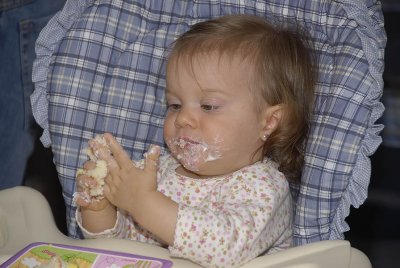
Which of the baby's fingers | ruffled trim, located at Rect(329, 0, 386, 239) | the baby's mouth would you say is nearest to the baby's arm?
the baby's fingers

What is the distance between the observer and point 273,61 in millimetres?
1438

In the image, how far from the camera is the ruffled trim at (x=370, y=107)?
138cm

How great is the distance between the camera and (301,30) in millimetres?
1489

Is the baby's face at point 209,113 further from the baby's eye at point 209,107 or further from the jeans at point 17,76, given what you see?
the jeans at point 17,76

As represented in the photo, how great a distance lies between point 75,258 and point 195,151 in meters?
0.32

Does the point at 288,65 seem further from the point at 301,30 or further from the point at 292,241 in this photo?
the point at 292,241

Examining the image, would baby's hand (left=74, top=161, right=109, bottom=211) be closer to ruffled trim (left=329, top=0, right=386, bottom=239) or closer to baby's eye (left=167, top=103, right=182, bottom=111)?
baby's eye (left=167, top=103, right=182, bottom=111)

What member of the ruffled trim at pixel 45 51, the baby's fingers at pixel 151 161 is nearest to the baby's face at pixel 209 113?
the baby's fingers at pixel 151 161

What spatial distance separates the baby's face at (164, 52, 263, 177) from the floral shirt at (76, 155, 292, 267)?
0.05 metres

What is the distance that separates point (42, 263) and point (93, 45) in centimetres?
51

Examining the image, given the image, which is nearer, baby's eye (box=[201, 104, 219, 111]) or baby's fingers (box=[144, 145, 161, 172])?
baby's fingers (box=[144, 145, 161, 172])

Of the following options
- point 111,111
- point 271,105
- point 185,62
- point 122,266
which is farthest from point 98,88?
point 122,266

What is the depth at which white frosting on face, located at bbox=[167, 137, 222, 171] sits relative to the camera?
1375 mm

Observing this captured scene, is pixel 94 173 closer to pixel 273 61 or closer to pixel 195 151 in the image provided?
pixel 195 151
